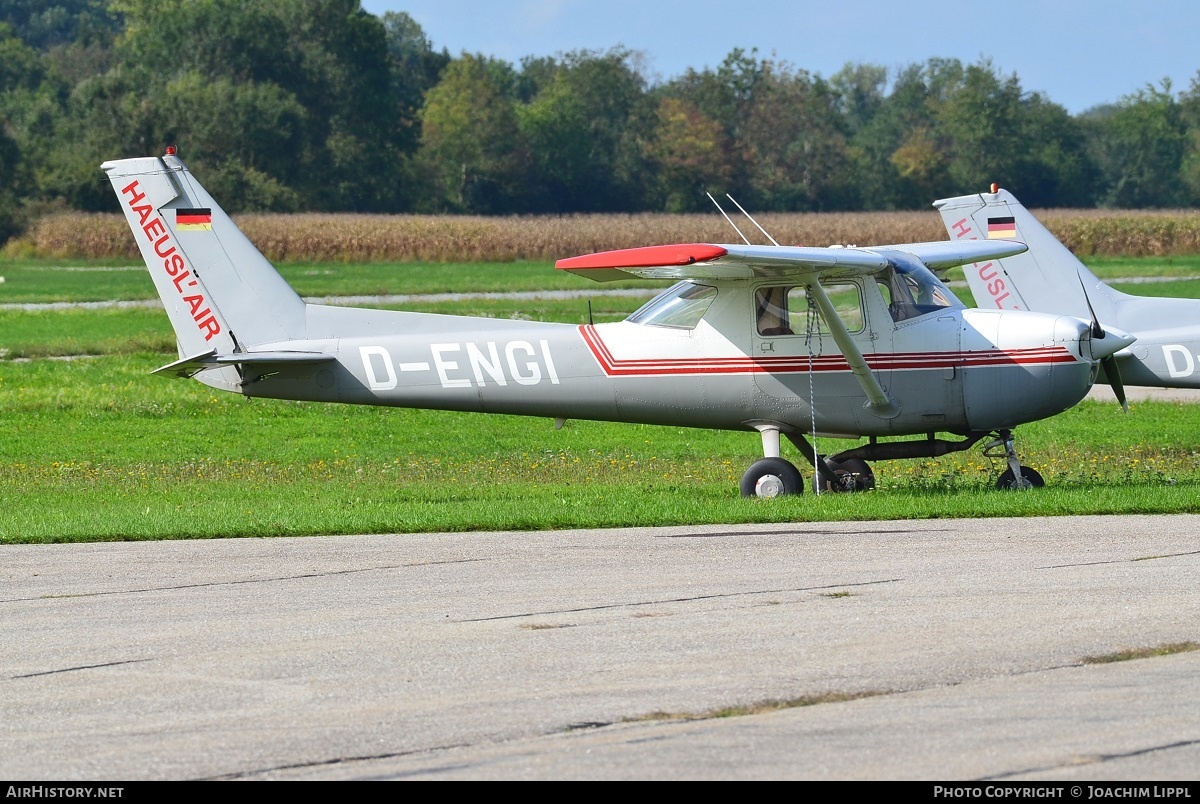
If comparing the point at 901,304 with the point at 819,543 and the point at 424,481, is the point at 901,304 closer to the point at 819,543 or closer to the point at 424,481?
the point at 819,543

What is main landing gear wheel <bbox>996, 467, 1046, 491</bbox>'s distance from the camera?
14680 millimetres

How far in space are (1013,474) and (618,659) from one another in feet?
26.0

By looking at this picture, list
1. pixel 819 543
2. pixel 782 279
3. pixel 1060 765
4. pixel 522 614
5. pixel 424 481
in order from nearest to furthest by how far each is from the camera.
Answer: pixel 1060 765 < pixel 522 614 < pixel 819 543 < pixel 782 279 < pixel 424 481

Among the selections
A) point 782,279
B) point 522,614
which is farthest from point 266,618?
point 782,279

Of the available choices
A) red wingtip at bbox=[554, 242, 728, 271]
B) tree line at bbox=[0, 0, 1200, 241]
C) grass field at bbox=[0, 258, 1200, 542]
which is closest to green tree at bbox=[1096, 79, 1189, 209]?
tree line at bbox=[0, 0, 1200, 241]

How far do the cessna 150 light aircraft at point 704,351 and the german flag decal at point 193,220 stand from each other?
1 cm

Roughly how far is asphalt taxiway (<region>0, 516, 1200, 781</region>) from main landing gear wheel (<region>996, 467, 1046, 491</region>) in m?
2.66

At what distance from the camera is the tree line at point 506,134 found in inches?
3519

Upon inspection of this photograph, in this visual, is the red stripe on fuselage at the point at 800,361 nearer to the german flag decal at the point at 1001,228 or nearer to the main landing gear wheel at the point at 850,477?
the main landing gear wheel at the point at 850,477

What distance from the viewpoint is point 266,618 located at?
29.7 ft

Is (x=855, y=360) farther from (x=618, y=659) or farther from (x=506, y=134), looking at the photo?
(x=506, y=134)

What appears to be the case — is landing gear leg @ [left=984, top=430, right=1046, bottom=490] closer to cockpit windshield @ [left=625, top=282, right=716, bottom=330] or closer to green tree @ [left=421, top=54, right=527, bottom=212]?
cockpit windshield @ [left=625, top=282, right=716, bottom=330]

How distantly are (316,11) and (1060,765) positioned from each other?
104 m

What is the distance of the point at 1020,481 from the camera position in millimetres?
14688
